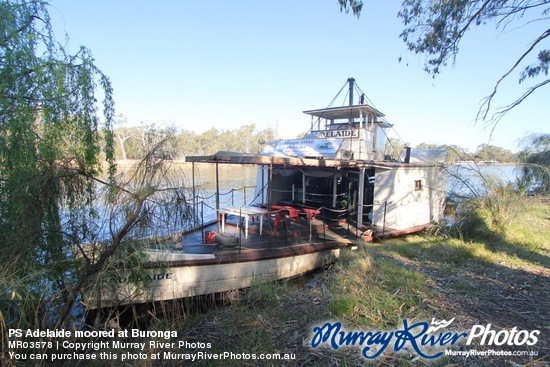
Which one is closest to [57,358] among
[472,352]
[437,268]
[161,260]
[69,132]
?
[161,260]

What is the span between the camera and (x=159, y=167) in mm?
3559

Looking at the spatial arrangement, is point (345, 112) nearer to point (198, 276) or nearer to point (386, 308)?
point (198, 276)

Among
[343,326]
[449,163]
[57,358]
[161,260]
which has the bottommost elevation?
[57,358]

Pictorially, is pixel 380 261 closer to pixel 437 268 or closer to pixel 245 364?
pixel 437 268

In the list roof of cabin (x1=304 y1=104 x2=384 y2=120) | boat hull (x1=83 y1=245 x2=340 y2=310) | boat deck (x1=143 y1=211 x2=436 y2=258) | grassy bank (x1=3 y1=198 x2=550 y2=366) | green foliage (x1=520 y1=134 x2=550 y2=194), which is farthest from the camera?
green foliage (x1=520 y1=134 x2=550 y2=194)

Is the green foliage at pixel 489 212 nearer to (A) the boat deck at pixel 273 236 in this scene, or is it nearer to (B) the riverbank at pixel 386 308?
(A) the boat deck at pixel 273 236

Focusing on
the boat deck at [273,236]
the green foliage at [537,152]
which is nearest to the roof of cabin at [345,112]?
the boat deck at [273,236]

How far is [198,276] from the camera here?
5.23 meters

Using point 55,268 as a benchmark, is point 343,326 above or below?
below

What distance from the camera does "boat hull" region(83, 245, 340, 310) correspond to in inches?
144

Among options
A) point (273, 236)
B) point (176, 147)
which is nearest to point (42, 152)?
point (176, 147)

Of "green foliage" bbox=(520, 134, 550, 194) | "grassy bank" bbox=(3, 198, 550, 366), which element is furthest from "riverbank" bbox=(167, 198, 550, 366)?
"green foliage" bbox=(520, 134, 550, 194)

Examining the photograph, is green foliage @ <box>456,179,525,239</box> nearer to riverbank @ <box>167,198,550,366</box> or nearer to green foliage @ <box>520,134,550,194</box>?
riverbank @ <box>167,198,550,366</box>

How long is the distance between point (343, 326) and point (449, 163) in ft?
29.2
